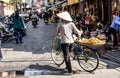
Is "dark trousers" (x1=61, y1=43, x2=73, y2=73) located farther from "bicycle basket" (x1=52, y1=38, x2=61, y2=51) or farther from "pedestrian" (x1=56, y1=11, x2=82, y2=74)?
"bicycle basket" (x1=52, y1=38, x2=61, y2=51)

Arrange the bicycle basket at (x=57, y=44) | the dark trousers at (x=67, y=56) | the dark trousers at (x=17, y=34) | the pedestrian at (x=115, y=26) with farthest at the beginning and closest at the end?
the dark trousers at (x=17, y=34)
the pedestrian at (x=115, y=26)
the bicycle basket at (x=57, y=44)
the dark trousers at (x=67, y=56)

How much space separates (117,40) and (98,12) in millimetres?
12644

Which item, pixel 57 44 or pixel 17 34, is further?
pixel 17 34

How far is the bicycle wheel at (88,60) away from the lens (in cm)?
1107

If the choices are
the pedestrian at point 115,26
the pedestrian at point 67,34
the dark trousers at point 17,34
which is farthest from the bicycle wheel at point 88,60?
the dark trousers at point 17,34

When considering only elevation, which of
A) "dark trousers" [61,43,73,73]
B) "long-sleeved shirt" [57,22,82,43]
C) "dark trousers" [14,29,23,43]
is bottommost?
"dark trousers" [14,29,23,43]

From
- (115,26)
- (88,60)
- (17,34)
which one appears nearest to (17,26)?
(17,34)

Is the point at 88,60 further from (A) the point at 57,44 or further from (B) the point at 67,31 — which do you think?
(A) the point at 57,44

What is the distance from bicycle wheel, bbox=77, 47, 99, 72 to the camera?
11070mm

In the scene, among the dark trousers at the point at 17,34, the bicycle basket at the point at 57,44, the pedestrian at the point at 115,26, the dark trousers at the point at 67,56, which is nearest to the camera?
the dark trousers at the point at 67,56

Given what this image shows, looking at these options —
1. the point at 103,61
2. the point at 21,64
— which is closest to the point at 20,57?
the point at 21,64

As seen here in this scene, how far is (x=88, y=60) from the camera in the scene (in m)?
11.3

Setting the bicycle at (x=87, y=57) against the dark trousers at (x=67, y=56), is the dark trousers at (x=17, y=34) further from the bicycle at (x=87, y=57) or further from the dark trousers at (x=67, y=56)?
the dark trousers at (x=67, y=56)

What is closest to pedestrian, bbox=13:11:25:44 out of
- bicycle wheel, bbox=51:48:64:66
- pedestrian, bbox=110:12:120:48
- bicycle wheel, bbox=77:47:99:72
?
pedestrian, bbox=110:12:120:48
